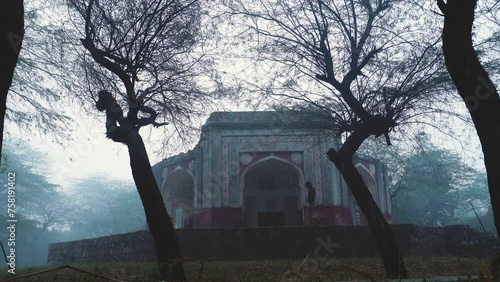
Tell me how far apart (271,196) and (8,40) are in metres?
17.8

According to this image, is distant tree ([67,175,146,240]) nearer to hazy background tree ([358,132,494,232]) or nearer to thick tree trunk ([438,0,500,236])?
hazy background tree ([358,132,494,232])

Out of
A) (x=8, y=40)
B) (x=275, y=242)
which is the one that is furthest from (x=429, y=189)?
(x=8, y=40)

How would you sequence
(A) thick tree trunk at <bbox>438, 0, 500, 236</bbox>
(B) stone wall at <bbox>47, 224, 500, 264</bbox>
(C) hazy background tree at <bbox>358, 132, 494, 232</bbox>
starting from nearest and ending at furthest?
(A) thick tree trunk at <bbox>438, 0, 500, 236</bbox>
(B) stone wall at <bbox>47, 224, 500, 264</bbox>
(C) hazy background tree at <bbox>358, 132, 494, 232</bbox>

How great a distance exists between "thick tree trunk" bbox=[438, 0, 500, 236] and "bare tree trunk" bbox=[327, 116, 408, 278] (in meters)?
4.01

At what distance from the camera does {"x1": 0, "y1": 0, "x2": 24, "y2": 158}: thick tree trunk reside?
11.3ft

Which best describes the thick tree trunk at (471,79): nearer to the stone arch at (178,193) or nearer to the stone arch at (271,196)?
the stone arch at (271,196)

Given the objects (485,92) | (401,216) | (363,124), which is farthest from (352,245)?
(401,216)

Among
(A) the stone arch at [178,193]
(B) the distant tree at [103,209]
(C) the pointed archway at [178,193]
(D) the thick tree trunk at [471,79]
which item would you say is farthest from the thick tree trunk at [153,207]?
(B) the distant tree at [103,209]

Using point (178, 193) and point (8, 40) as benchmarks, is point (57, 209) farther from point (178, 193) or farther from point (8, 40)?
point (8, 40)

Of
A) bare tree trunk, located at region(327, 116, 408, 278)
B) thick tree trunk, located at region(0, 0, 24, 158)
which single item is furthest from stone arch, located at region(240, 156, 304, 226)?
thick tree trunk, located at region(0, 0, 24, 158)

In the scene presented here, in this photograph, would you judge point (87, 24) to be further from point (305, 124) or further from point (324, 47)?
point (305, 124)

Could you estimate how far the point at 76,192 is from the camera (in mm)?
53156

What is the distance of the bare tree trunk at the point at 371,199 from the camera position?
7.59 meters

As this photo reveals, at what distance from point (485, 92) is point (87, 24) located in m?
6.82
